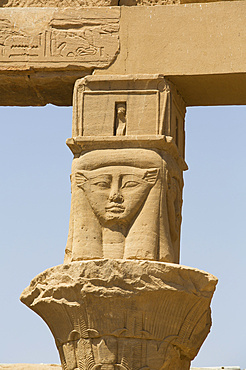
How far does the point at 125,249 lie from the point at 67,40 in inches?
84.0

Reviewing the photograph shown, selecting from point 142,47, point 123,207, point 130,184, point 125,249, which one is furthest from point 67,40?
point 125,249

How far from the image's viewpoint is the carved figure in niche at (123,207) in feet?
31.7

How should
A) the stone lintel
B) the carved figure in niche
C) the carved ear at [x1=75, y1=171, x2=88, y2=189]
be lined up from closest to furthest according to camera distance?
the carved figure in niche
the carved ear at [x1=75, y1=171, x2=88, y2=189]
the stone lintel

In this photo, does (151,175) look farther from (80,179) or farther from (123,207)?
(80,179)

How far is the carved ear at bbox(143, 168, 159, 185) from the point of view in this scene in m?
9.83

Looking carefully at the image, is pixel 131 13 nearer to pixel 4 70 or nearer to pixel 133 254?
pixel 4 70

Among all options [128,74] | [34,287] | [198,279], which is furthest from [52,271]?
[128,74]

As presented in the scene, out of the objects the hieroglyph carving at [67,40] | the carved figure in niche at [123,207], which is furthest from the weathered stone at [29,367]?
the hieroglyph carving at [67,40]

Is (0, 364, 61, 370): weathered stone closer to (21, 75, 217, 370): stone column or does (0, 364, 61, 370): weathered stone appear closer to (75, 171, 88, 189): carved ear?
(21, 75, 217, 370): stone column

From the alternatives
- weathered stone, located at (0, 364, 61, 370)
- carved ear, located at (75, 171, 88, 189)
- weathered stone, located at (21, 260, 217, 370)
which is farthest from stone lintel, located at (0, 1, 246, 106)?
weathered stone, located at (0, 364, 61, 370)

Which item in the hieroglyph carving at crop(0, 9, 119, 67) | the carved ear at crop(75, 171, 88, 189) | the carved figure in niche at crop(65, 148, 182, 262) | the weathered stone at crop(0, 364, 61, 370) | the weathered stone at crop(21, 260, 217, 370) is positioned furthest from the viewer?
the weathered stone at crop(0, 364, 61, 370)

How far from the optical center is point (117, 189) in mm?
9789

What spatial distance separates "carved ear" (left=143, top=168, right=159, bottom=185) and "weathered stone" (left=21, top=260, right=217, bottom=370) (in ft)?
2.83

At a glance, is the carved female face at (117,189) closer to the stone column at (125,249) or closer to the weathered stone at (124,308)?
the stone column at (125,249)
